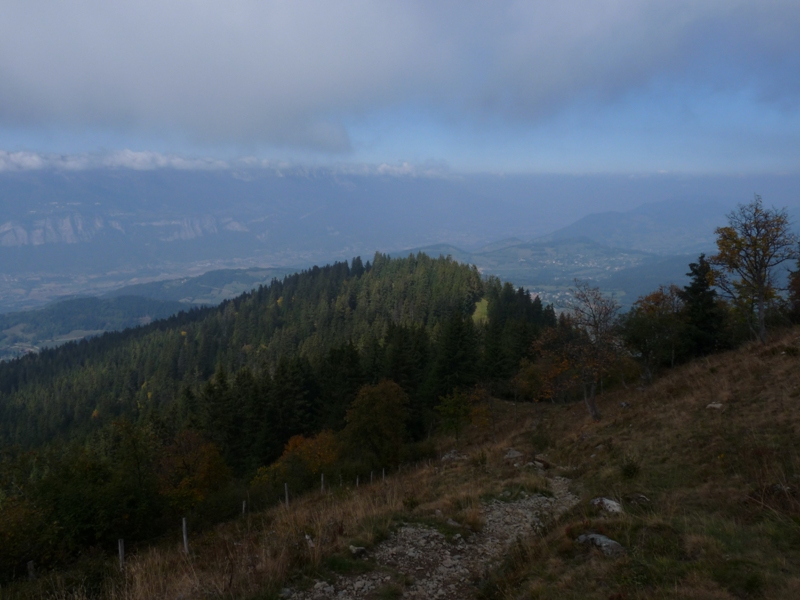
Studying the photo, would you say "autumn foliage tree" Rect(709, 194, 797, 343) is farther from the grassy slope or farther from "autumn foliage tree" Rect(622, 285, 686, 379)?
"autumn foliage tree" Rect(622, 285, 686, 379)

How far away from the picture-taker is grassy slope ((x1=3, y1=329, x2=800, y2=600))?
6285 mm

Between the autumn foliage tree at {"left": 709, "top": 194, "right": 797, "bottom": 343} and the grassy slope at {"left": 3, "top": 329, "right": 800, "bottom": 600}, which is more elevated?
the autumn foliage tree at {"left": 709, "top": 194, "right": 797, "bottom": 343}

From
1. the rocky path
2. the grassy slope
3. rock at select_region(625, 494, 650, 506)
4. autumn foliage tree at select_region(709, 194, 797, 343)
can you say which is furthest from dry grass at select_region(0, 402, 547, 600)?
autumn foliage tree at select_region(709, 194, 797, 343)

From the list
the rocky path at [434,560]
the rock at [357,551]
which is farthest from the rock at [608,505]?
the rock at [357,551]

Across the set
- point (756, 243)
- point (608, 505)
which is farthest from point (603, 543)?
point (756, 243)

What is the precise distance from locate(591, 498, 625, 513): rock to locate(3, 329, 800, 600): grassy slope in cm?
23

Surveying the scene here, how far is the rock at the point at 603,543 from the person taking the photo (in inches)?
281

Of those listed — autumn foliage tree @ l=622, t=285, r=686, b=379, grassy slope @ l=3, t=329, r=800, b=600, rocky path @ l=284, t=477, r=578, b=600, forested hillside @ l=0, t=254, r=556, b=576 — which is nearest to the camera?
grassy slope @ l=3, t=329, r=800, b=600

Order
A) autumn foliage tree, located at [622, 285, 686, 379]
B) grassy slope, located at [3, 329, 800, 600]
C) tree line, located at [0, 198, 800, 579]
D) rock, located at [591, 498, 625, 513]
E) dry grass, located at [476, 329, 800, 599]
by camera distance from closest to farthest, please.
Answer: dry grass, located at [476, 329, 800, 599] → grassy slope, located at [3, 329, 800, 600] → rock, located at [591, 498, 625, 513] → tree line, located at [0, 198, 800, 579] → autumn foliage tree, located at [622, 285, 686, 379]

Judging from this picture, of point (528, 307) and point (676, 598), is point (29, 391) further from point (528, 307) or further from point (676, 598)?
point (676, 598)

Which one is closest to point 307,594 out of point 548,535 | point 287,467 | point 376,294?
point 548,535

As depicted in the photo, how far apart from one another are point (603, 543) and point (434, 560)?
3159 mm

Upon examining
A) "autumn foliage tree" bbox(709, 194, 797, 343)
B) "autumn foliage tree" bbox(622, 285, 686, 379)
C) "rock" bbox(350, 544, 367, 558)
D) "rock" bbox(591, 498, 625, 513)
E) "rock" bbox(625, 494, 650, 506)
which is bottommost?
"autumn foliage tree" bbox(622, 285, 686, 379)

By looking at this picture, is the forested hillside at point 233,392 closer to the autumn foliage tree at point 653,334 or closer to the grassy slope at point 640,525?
the grassy slope at point 640,525
